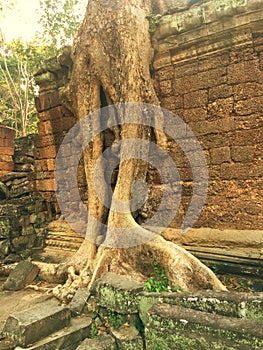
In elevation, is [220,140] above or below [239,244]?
above

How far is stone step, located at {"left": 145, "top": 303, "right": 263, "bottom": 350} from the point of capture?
1.52m

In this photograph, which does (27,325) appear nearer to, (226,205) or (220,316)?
(220,316)

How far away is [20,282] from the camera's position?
3.63 metres

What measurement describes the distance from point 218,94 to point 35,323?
314 centimetres

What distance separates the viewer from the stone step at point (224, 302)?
1.72 m

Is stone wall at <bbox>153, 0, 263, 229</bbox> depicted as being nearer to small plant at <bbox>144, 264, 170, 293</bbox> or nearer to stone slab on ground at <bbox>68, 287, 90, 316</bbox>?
small plant at <bbox>144, 264, 170, 293</bbox>

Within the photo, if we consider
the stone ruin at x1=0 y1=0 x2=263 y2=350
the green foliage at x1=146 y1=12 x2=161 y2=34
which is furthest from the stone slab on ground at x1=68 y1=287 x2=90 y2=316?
the green foliage at x1=146 y1=12 x2=161 y2=34

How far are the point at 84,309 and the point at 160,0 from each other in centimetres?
430

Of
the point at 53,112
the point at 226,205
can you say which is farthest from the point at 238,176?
the point at 53,112

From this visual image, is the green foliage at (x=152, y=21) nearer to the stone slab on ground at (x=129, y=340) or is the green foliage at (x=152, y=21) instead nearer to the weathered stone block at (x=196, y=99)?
the weathered stone block at (x=196, y=99)

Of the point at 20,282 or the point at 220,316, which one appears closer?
the point at 220,316

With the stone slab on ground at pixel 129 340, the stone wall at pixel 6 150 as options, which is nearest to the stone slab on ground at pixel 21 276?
the stone slab on ground at pixel 129 340

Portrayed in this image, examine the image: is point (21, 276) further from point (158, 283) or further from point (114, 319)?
point (158, 283)

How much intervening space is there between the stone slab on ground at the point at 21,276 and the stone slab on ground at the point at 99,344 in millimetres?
1828
